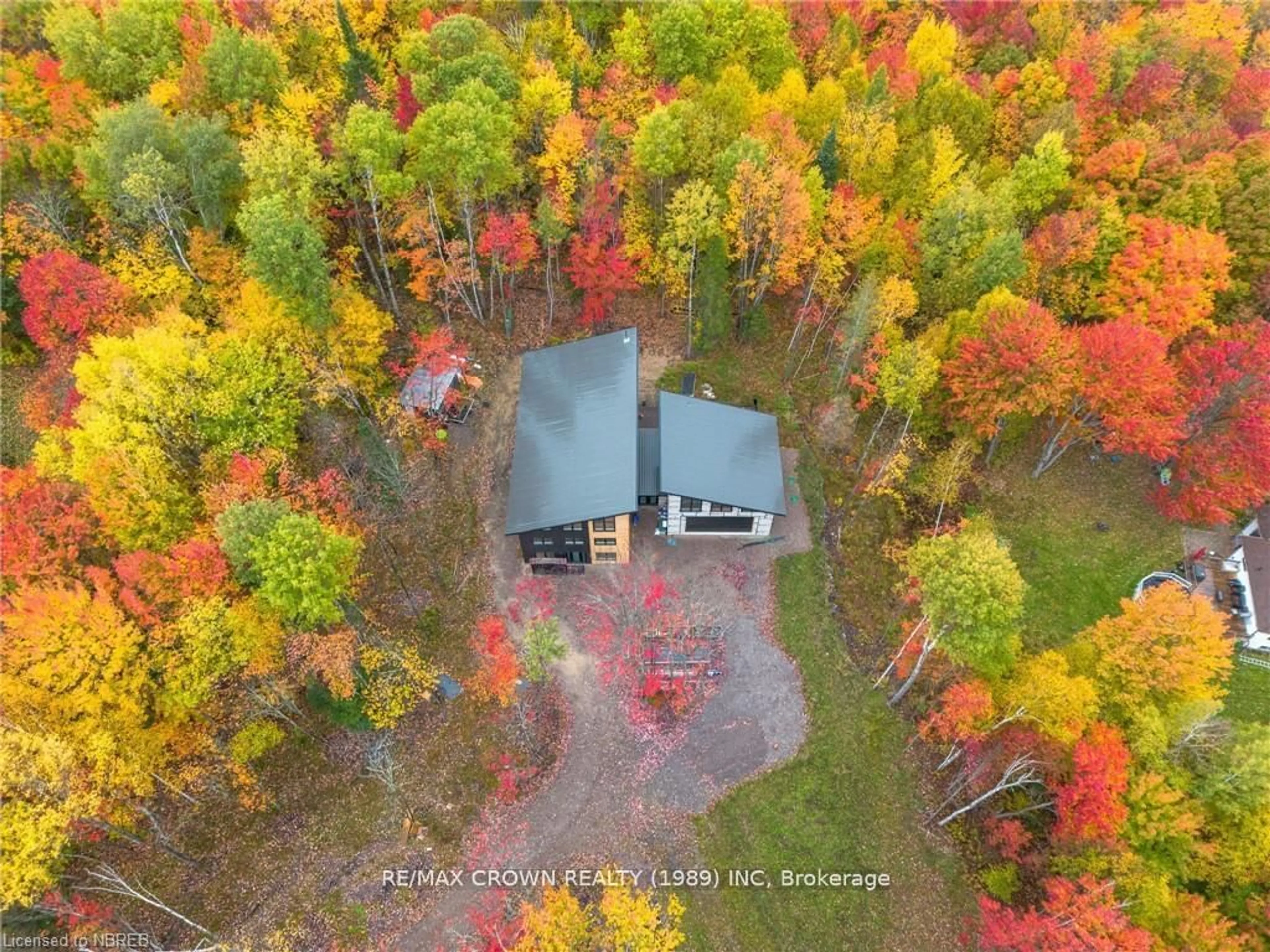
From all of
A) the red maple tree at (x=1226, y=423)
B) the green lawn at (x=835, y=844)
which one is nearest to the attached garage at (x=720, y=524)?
the green lawn at (x=835, y=844)

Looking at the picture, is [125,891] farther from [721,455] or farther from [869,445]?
[869,445]

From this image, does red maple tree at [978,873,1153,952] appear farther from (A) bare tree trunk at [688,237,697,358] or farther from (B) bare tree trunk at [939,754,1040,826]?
(A) bare tree trunk at [688,237,697,358]

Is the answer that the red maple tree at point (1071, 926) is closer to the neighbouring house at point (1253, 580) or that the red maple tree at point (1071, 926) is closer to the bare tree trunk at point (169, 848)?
the neighbouring house at point (1253, 580)

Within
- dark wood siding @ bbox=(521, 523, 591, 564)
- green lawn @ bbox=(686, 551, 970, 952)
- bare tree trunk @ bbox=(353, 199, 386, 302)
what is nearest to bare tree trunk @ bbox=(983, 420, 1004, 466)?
green lawn @ bbox=(686, 551, 970, 952)

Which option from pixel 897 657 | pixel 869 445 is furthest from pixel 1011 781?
pixel 869 445

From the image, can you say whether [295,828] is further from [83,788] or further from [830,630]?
[830,630]

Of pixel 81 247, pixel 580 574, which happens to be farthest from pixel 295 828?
pixel 81 247
